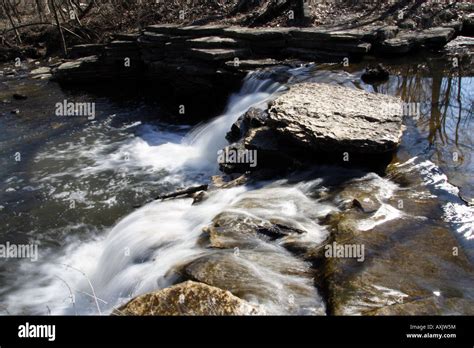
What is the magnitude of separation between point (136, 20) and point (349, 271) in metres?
17.3

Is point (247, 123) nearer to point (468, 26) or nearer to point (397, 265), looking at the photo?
point (397, 265)

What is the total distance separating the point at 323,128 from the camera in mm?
6832

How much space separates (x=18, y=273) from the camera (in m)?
6.21

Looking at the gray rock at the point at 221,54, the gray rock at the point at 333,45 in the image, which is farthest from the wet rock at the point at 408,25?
the gray rock at the point at 221,54

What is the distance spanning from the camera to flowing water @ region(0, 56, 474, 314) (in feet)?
15.9

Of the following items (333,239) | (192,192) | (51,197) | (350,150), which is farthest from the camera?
(51,197)

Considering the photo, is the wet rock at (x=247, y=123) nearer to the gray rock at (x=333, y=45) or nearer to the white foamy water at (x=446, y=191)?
the white foamy water at (x=446, y=191)

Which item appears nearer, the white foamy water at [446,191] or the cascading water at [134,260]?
the cascading water at [134,260]

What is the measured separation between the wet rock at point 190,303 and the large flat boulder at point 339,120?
3710 mm

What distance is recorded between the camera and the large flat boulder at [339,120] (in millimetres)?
6594

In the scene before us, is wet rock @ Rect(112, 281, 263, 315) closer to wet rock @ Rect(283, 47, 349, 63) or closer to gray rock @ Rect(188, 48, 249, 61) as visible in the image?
wet rock @ Rect(283, 47, 349, 63)

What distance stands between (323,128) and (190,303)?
4110 millimetres
